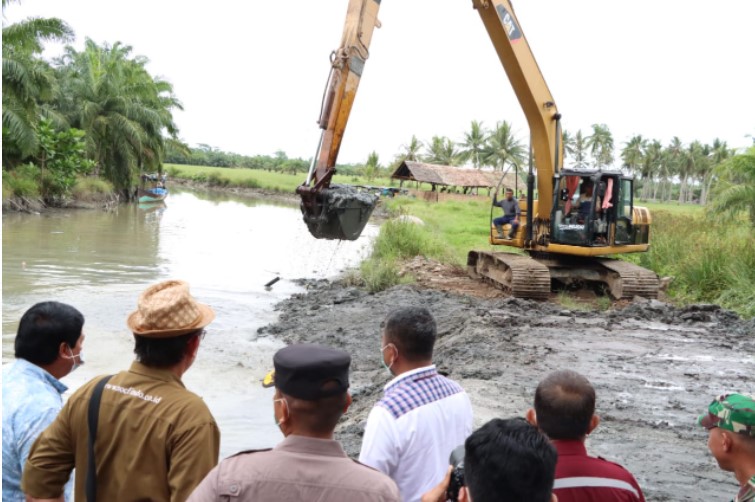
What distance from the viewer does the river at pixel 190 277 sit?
923 centimetres

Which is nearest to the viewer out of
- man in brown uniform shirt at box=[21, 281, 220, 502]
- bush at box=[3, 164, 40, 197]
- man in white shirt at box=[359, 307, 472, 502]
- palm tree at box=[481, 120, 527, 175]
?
man in brown uniform shirt at box=[21, 281, 220, 502]

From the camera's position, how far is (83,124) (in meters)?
43.4

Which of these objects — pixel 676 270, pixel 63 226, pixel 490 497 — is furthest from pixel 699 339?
pixel 63 226

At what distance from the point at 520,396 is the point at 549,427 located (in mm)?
4515

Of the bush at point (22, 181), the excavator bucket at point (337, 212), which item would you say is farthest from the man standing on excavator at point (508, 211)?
the bush at point (22, 181)

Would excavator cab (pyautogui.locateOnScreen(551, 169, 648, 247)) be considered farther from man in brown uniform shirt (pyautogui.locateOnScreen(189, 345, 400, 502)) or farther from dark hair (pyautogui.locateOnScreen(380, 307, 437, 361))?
man in brown uniform shirt (pyautogui.locateOnScreen(189, 345, 400, 502))

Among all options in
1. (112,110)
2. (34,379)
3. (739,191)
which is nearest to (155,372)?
(34,379)

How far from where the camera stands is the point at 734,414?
2.72m

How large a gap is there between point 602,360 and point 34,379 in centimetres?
713

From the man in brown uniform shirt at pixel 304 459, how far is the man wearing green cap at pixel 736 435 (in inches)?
56.2

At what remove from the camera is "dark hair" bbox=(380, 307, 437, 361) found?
3.12 metres

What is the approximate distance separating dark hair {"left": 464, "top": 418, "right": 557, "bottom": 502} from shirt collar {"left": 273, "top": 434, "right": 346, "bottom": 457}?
387 millimetres

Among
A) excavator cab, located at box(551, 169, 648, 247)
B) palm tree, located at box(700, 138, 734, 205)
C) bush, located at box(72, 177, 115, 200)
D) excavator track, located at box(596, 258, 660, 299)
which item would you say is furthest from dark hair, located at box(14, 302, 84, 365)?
palm tree, located at box(700, 138, 734, 205)

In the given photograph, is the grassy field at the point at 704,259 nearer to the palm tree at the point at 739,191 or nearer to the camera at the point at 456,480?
the palm tree at the point at 739,191
